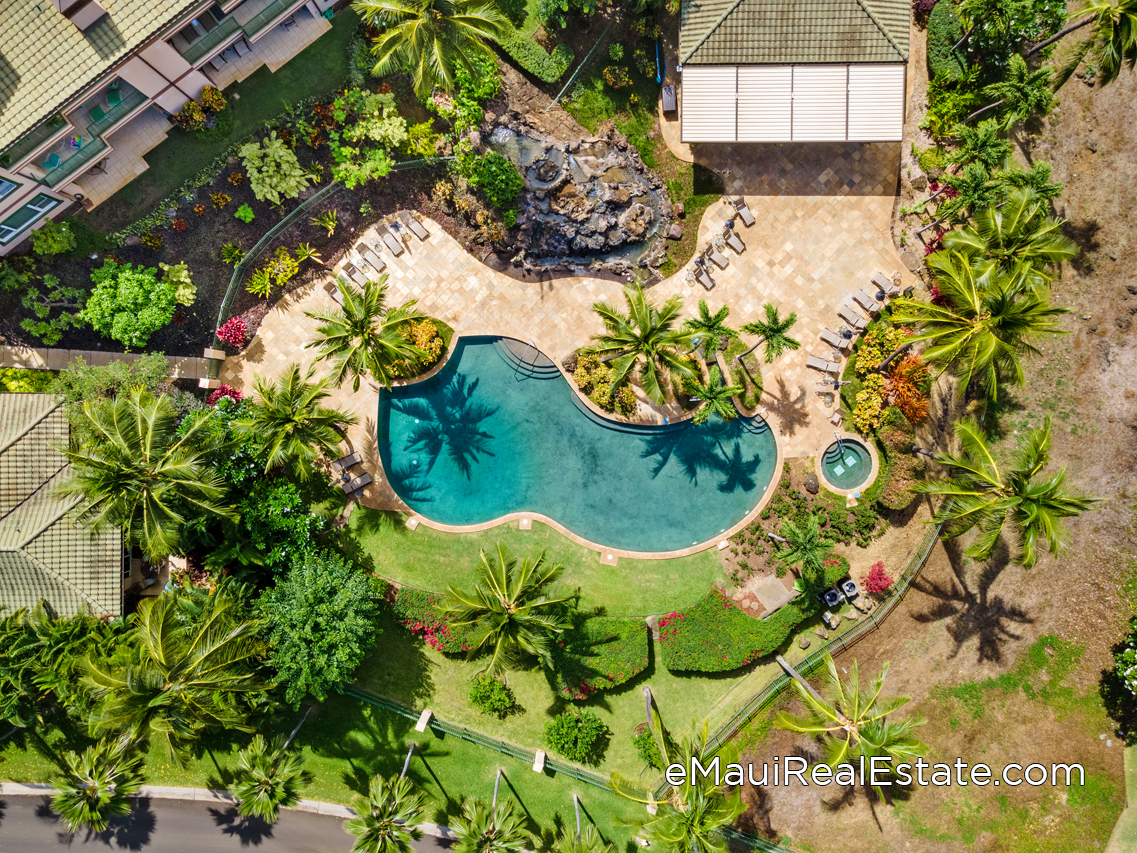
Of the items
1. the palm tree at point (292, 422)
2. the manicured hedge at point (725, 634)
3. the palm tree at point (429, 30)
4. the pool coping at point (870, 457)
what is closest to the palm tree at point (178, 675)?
the palm tree at point (292, 422)

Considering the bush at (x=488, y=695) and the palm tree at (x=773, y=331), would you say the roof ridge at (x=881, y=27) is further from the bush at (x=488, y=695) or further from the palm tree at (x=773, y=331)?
the bush at (x=488, y=695)

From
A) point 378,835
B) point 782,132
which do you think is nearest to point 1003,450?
point 782,132

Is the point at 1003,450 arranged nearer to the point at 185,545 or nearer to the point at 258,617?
the point at 258,617

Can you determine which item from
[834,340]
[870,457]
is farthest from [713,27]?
[870,457]

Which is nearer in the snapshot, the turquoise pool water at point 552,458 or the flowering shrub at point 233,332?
the flowering shrub at point 233,332

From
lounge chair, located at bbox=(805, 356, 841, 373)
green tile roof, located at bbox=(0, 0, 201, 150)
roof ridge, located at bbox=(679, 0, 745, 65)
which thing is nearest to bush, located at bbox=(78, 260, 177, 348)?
green tile roof, located at bbox=(0, 0, 201, 150)

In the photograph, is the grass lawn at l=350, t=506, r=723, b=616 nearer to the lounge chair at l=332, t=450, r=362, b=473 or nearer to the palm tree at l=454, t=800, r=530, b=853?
the lounge chair at l=332, t=450, r=362, b=473

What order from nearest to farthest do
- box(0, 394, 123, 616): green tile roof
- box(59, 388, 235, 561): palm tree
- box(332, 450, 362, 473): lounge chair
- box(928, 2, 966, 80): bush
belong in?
box(59, 388, 235, 561): palm tree, box(0, 394, 123, 616): green tile roof, box(928, 2, 966, 80): bush, box(332, 450, 362, 473): lounge chair
